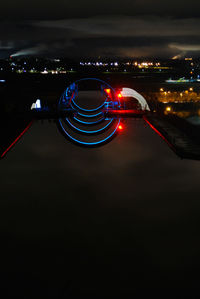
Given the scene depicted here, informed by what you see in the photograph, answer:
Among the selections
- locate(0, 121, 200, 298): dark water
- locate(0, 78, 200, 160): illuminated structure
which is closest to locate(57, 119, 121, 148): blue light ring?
locate(0, 78, 200, 160): illuminated structure

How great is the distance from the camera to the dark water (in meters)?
10.0

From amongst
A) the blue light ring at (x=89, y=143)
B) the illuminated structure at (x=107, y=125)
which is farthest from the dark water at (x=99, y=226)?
the blue light ring at (x=89, y=143)

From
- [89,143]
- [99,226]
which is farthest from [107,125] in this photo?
[99,226]

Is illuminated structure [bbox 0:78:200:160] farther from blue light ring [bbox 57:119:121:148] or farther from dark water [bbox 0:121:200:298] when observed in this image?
dark water [bbox 0:121:200:298]

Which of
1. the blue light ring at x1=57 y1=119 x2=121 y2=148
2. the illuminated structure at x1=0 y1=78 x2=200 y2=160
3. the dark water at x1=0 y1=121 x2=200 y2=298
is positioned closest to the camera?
the dark water at x1=0 y1=121 x2=200 y2=298

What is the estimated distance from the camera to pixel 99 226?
13906 millimetres

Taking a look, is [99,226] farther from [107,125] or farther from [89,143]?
[107,125]

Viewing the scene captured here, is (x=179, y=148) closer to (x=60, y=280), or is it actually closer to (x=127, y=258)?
(x=127, y=258)

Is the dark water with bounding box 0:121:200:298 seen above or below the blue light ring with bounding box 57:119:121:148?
below

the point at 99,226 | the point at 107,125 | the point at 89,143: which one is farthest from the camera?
the point at 107,125

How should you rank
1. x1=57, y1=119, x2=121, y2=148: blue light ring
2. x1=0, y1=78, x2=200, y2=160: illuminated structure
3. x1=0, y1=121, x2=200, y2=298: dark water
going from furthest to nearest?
x1=57, y1=119, x2=121, y2=148: blue light ring → x1=0, y1=78, x2=200, y2=160: illuminated structure → x1=0, y1=121, x2=200, y2=298: dark water

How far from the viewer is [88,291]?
31.6 feet

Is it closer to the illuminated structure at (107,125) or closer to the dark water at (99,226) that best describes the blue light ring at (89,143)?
the illuminated structure at (107,125)

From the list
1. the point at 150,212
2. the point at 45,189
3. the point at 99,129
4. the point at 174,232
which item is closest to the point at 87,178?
the point at 45,189
